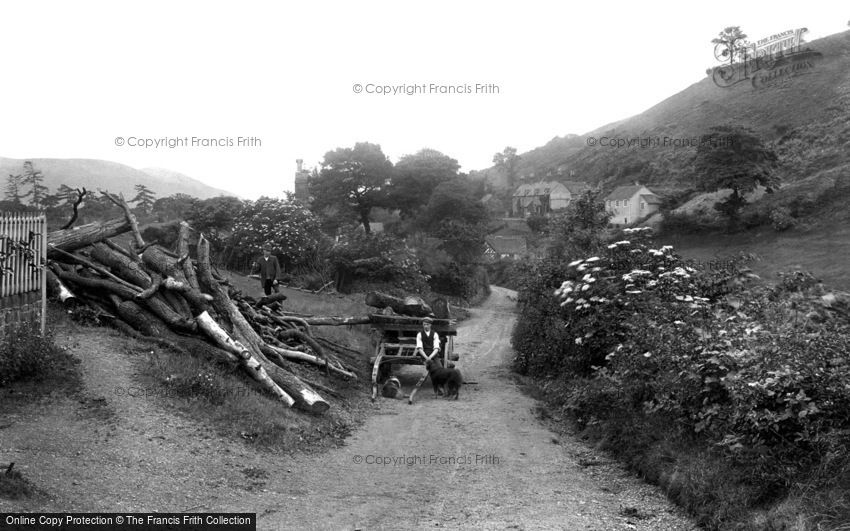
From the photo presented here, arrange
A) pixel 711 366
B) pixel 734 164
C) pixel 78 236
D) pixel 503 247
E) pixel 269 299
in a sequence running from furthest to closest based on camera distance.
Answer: pixel 503 247
pixel 734 164
pixel 269 299
pixel 78 236
pixel 711 366

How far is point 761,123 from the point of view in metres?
96.5

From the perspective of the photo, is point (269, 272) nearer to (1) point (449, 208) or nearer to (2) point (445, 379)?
(2) point (445, 379)

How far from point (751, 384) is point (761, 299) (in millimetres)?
4432

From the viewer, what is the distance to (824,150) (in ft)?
220

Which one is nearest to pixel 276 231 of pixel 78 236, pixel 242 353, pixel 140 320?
pixel 78 236

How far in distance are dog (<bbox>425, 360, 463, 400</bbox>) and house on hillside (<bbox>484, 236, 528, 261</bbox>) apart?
62.1m

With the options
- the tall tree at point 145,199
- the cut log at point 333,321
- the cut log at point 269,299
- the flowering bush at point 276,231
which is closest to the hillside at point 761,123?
the flowering bush at point 276,231

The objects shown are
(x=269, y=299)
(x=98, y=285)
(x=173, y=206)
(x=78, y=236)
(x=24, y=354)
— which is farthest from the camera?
(x=173, y=206)

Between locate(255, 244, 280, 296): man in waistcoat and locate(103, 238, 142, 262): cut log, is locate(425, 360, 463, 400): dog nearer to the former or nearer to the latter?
locate(255, 244, 280, 296): man in waistcoat

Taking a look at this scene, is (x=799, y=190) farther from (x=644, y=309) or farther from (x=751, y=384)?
(x=751, y=384)

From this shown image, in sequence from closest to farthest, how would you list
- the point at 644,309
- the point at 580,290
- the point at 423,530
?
the point at 423,530, the point at 644,309, the point at 580,290

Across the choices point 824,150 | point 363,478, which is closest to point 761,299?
point 363,478

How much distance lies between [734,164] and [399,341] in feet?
159

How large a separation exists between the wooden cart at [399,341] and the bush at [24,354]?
728cm
